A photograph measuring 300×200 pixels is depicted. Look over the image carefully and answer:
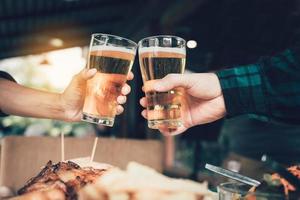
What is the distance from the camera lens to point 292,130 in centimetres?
334

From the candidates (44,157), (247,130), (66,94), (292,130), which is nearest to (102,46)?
(66,94)

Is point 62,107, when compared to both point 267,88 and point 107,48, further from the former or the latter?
point 267,88

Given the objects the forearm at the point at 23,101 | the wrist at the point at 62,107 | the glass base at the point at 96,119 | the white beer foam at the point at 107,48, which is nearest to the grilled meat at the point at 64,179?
the glass base at the point at 96,119

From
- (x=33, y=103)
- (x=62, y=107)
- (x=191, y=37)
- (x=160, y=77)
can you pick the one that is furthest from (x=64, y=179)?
(x=191, y=37)

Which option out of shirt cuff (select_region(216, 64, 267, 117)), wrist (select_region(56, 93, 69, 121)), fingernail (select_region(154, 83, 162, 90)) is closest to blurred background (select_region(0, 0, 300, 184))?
wrist (select_region(56, 93, 69, 121))

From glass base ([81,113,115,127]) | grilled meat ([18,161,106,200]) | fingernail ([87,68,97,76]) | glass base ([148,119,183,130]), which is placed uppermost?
fingernail ([87,68,97,76])

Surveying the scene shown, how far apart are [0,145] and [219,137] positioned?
3.01m

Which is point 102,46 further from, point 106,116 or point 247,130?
point 247,130

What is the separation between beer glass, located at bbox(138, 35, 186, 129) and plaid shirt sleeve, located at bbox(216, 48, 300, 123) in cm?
26

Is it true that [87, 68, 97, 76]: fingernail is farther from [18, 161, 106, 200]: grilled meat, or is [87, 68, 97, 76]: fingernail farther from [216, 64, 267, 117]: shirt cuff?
[216, 64, 267, 117]: shirt cuff

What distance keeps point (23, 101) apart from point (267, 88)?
41.9 inches

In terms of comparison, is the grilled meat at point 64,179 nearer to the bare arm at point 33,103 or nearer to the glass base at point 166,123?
the glass base at point 166,123

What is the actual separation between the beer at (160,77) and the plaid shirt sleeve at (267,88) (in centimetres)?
26

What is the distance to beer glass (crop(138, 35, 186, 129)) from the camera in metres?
1.33
